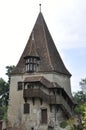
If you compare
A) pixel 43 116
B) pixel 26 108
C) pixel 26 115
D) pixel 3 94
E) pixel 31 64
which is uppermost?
pixel 31 64

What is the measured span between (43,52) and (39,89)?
6.42 metres

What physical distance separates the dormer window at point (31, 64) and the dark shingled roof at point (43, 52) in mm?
582

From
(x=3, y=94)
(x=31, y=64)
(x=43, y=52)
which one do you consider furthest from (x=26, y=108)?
(x=3, y=94)

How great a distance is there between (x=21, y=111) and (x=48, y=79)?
5.38 metres

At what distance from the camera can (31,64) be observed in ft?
144

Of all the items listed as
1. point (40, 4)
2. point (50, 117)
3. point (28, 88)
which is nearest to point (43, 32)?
Answer: point (40, 4)

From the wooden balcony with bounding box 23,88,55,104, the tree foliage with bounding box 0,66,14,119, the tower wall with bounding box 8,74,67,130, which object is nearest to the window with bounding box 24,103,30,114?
the tower wall with bounding box 8,74,67,130

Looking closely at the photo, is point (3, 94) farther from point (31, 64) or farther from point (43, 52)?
point (31, 64)

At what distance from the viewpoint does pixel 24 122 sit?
41844 mm

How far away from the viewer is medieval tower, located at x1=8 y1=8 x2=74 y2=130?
41.3 metres

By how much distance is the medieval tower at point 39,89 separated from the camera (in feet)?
136

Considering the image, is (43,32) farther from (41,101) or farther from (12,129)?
(12,129)

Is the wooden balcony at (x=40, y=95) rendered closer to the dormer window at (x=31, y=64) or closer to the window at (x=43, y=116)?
the window at (x=43, y=116)

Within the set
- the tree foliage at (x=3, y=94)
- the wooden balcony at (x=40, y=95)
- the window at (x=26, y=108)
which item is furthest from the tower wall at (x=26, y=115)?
the tree foliage at (x=3, y=94)
